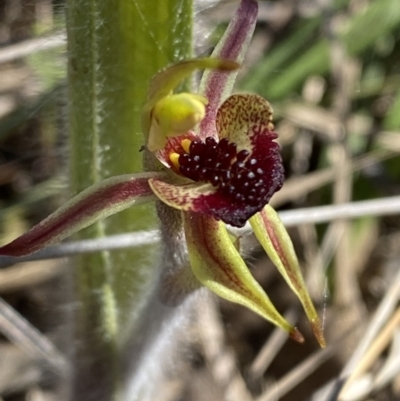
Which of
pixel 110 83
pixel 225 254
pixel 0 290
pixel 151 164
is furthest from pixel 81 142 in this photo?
pixel 0 290

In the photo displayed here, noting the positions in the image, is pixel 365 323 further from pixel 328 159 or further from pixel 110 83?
pixel 110 83

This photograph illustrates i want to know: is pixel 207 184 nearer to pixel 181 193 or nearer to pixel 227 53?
pixel 181 193

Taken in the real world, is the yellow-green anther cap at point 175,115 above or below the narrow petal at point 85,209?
above

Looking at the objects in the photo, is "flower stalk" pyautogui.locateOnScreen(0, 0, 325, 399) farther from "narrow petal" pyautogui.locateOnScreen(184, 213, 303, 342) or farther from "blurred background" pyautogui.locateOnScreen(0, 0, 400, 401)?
"blurred background" pyautogui.locateOnScreen(0, 0, 400, 401)

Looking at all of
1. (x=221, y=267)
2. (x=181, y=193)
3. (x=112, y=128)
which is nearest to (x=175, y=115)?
(x=181, y=193)

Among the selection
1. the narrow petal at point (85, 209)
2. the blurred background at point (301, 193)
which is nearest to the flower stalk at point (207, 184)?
the narrow petal at point (85, 209)

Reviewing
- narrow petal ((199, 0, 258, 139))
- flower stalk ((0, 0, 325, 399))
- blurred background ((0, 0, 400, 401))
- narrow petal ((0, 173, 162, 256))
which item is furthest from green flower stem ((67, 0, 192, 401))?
blurred background ((0, 0, 400, 401))

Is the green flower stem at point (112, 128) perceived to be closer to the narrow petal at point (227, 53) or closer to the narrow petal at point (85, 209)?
the narrow petal at point (227, 53)
